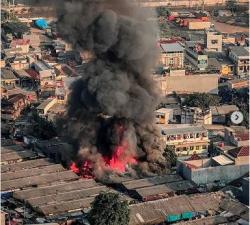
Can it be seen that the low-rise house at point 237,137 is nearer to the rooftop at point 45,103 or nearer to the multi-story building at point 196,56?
the rooftop at point 45,103

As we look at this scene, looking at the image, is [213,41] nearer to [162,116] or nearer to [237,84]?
[237,84]

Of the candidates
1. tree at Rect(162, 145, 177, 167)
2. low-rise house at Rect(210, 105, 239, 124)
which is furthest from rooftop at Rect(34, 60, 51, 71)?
tree at Rect(162, 145, 177, 167)

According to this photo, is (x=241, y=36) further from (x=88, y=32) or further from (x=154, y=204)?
(x=154, y=204)

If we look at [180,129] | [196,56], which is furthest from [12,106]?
[196,56]

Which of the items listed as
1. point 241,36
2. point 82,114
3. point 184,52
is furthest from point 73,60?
point 82,114

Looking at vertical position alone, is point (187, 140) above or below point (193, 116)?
below

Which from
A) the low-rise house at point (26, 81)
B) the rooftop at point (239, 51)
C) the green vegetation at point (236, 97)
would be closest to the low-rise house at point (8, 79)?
the low-rise house at point (26, 81)
